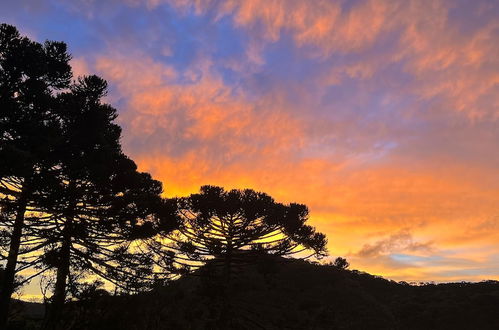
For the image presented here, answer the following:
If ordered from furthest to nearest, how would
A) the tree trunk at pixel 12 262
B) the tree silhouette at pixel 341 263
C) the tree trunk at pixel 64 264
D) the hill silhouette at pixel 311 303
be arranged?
the tree silhouette at pixel 341 263
the hill silhouette at pixel 311 303
the tree trunk at pixel 64 264
the tree trunk at pixel 12 262

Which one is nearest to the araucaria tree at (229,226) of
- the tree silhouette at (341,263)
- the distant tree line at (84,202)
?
the distant tree line at (84,202)

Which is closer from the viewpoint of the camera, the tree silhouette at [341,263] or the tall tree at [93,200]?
the tall tree at [93,200]

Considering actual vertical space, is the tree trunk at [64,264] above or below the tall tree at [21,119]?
below

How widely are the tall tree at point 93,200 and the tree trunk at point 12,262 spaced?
4.77ft

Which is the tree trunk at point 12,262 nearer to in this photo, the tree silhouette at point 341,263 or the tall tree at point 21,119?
the tall tree at point 21,119

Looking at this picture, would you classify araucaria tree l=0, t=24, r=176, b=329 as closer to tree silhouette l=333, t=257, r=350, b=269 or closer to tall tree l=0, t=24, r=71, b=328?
tall tree l=0, t=24, r=71, b=328

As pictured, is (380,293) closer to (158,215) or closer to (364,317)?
(364,317)

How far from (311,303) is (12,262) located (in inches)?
1131

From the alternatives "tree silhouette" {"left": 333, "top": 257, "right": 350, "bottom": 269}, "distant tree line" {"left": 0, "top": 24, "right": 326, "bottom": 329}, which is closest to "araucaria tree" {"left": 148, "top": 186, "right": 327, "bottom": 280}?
"distant tree line" {"left": 0, "top": 24, "right": 326, "bottom": 329}

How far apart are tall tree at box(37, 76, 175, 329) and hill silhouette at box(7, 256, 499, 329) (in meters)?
4.71

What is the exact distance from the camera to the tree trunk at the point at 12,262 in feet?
58.6

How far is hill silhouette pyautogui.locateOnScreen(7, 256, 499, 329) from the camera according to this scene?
31.1 m

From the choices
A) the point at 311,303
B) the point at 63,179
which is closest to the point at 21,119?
the point at 63,179

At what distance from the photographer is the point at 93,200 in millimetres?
23734
